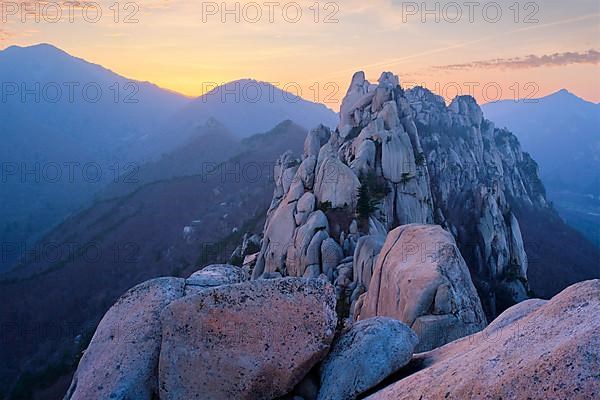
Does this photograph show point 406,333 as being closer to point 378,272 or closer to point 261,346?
point 261,346

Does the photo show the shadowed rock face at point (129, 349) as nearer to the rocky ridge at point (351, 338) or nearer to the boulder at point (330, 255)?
the rocky ridge at point (351, 338)

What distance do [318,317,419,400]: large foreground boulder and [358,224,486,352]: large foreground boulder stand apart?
23.9 ft

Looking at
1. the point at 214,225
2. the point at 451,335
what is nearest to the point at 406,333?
the point at 451,335

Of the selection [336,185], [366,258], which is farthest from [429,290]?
[336,185]

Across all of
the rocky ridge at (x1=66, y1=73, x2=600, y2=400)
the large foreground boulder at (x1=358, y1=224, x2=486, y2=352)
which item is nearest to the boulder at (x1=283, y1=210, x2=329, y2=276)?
the rocky ridge at (x1=66, y1=73, x2=600, y2=400)

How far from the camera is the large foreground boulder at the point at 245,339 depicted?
10156 millimetres

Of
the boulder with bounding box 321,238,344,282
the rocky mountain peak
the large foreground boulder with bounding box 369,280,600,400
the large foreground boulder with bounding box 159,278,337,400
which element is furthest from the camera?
the rocky mountain peak

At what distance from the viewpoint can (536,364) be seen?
6.77 meters

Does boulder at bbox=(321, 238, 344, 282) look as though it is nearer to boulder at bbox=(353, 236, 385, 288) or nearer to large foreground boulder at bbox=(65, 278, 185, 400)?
boulder at bbox=(353, 236, 385, 288)

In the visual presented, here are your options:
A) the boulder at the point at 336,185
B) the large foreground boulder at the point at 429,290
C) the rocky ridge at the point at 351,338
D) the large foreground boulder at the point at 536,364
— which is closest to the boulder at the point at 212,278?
the rocky ridge at the point at 351,338

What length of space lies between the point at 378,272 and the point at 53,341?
83050 mm

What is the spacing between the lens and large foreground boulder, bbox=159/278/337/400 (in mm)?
10156

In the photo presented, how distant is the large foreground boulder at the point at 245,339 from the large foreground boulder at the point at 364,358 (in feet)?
1.59

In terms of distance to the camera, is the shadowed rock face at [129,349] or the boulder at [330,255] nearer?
the shadowed rock face at [129,349]
